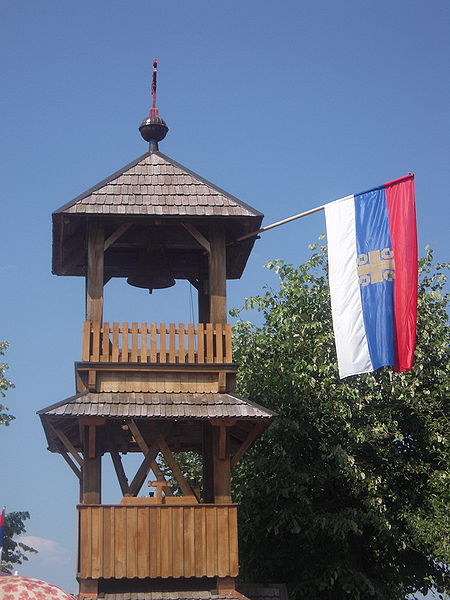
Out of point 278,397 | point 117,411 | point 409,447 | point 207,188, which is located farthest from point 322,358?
point 117,411

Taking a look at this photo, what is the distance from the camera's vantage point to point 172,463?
58.0 feet

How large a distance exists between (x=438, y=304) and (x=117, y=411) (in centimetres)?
1475

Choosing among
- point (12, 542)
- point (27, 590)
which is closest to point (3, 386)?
point (12, 542)

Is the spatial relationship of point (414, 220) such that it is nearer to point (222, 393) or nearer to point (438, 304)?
point (222, 393)

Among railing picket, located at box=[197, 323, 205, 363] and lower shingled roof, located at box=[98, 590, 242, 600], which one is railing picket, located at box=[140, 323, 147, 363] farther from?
lower shingled roof, located at box=[98, 590, 242, 600]

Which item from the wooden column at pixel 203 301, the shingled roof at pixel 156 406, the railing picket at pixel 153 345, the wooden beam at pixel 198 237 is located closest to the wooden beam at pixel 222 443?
the shingled roof at pixel 156 406

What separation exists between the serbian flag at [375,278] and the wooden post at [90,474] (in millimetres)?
4601

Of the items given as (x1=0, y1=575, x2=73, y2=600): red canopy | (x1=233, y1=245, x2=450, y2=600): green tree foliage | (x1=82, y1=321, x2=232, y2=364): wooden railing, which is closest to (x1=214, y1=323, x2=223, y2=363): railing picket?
(x1=82, y1=321, x2=232, y2=364): wooden railing

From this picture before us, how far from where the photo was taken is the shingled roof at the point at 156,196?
727 inches

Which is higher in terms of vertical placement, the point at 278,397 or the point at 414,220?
the point at 414,220

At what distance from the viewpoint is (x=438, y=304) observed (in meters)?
29.0

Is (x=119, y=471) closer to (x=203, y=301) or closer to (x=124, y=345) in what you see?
(x=124, y=345)

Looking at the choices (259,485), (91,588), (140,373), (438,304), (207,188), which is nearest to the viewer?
(91,588)

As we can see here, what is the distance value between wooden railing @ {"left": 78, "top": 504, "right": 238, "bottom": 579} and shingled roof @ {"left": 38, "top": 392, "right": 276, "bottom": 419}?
1606mm
